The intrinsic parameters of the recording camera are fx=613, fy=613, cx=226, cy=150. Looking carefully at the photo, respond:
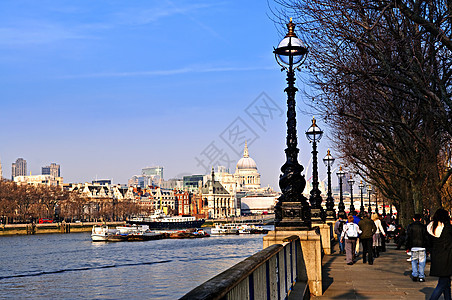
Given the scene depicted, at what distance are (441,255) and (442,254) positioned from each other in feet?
0.09

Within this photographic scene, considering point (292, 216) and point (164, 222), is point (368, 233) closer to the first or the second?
point (292, 216)

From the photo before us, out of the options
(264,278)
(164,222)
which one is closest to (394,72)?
(264,278)

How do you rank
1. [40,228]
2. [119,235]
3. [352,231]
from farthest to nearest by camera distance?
[40,228]
[119,235]
[352,231]

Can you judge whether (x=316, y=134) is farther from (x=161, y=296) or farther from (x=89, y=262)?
(x=89, y=262)

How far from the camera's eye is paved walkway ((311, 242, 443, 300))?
1489 centimetres

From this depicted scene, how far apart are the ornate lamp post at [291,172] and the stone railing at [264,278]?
0.88 metres

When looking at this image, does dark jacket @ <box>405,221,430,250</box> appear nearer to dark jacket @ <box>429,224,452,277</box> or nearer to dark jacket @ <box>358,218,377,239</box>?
dark jacket @ <box>358,218,377,239</box>

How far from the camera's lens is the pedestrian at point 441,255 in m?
12.0

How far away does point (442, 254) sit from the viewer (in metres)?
12.1

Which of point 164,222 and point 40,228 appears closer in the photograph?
point 40,228

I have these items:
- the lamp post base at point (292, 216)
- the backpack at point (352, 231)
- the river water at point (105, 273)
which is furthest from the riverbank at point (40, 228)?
the lamp post base at point (292, 216)

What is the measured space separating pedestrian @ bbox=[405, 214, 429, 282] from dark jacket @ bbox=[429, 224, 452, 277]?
4.81 meters

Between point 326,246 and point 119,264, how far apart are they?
1696 inches

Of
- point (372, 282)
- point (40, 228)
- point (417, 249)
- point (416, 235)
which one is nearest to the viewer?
point (372, 282)
